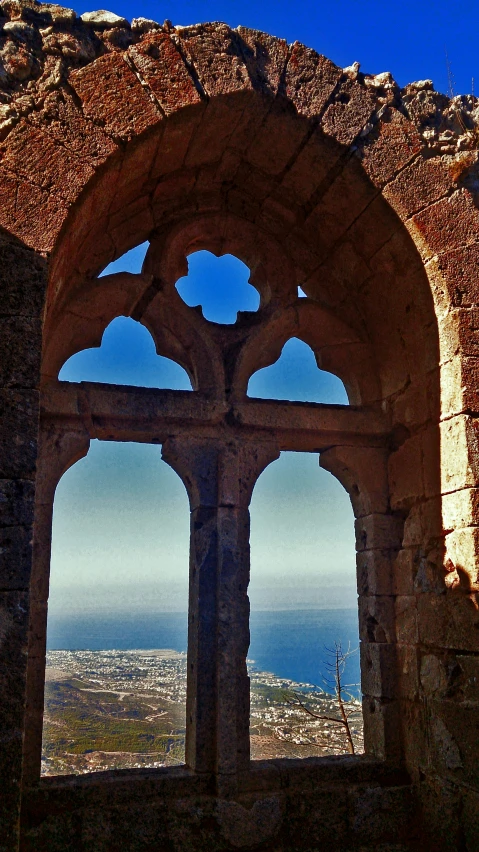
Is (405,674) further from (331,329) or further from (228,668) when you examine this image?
(331,329)

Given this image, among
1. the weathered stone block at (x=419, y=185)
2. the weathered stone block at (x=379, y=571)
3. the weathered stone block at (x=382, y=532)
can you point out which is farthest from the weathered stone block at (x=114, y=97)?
the weathered stone block at (x=379, y=571)

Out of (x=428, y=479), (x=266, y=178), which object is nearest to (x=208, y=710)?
(x=428, y=479)

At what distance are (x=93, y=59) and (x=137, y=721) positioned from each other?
16.8 feet

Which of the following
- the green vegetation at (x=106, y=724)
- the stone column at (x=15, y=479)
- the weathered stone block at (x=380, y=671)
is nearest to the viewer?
the stone column at (x=15, y=479)

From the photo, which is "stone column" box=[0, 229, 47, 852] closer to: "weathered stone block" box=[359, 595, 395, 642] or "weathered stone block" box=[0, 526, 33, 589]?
"weathered stone block" box=[0, 526, 33, 589]

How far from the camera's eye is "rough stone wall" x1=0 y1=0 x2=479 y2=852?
336cm

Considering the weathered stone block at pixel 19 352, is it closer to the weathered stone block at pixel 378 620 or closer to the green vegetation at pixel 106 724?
the weathered stone block at pixel 378 620

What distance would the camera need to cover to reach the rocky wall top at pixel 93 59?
3.41 m

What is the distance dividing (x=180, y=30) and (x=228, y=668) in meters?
3.55

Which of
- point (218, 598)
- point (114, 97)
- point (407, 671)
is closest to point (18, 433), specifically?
point (218, 598)

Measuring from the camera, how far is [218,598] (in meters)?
3.88

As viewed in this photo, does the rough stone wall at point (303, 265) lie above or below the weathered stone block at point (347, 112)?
below

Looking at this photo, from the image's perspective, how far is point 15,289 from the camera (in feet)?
9.97

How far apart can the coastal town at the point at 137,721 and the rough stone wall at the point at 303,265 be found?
1.02m
